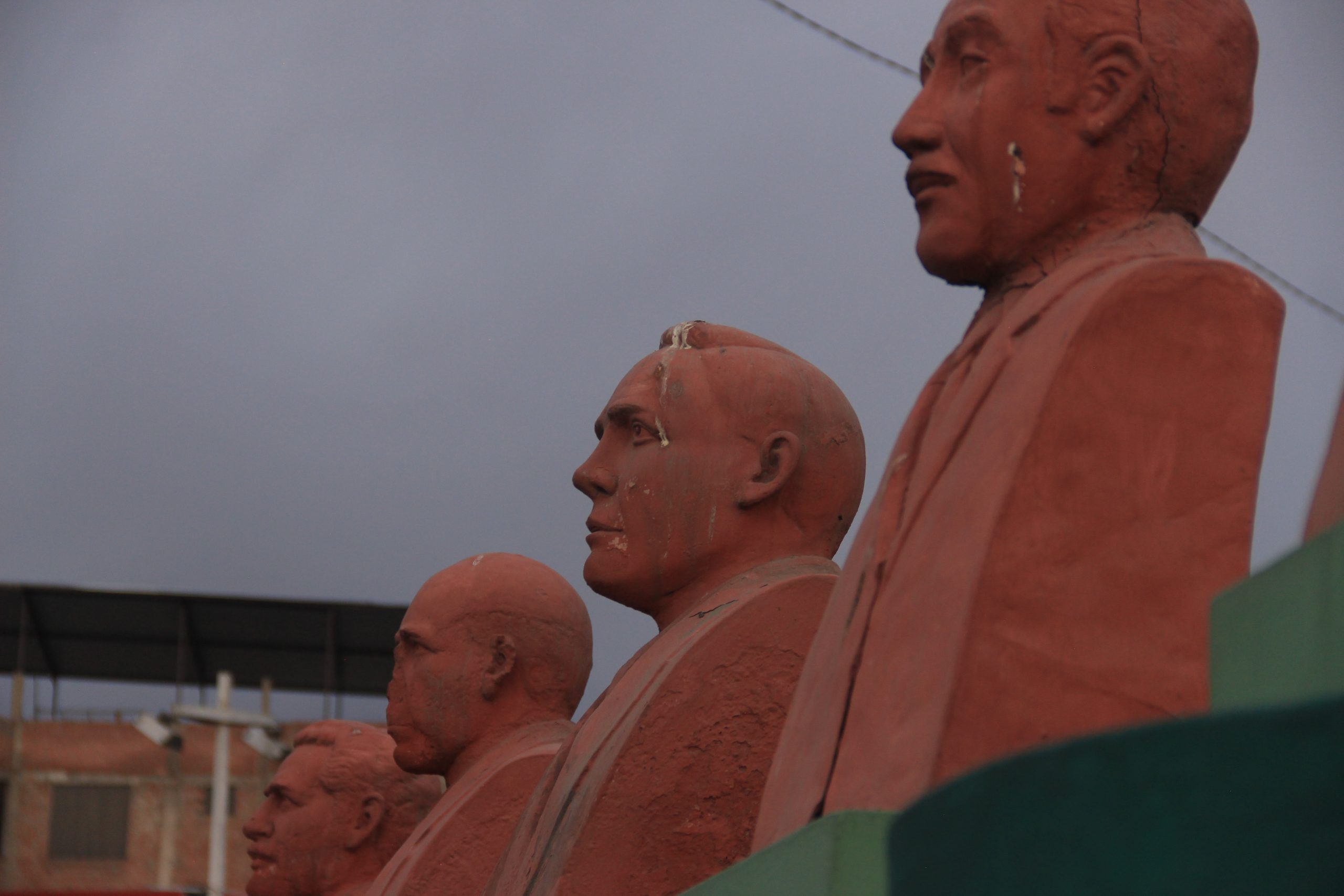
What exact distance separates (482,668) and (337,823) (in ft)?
5.73

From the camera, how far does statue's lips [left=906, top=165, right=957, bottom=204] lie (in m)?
4.21

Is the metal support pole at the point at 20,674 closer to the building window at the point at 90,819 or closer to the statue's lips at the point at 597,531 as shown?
the building window at the point at 90,819

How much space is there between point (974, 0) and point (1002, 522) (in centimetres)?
124

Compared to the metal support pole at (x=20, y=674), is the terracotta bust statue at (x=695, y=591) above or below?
above

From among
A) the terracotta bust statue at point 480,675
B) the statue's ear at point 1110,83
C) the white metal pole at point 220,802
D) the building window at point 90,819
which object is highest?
the statue's ear at point 1110,83

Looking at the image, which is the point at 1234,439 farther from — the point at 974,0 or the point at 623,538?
the point at 623,538

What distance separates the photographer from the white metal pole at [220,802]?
16891 millimetres

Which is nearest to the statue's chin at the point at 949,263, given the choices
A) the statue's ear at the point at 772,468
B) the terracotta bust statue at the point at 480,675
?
the statue's ear at the point at 772,468

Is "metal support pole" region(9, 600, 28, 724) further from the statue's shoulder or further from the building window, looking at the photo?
the statue's shoulder

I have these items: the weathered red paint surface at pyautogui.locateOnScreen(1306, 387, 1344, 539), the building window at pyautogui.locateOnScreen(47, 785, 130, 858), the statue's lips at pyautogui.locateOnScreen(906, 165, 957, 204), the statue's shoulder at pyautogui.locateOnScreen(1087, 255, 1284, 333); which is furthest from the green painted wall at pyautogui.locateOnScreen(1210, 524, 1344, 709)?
the building window at pyautogui.locateOnScreen(47, 785, 130, 858)

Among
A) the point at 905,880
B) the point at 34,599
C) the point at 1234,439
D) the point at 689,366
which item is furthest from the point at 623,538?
the point at 34,599

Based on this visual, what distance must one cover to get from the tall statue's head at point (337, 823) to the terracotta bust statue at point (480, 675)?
1209 millimetres

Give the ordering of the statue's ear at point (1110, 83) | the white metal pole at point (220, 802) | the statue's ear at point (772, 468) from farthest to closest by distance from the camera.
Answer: the white metal pole at point (220, 802), the statue's ear at point (772, 468), the statue's ear at point (1110, 83)

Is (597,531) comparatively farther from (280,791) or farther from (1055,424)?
(280,791)
